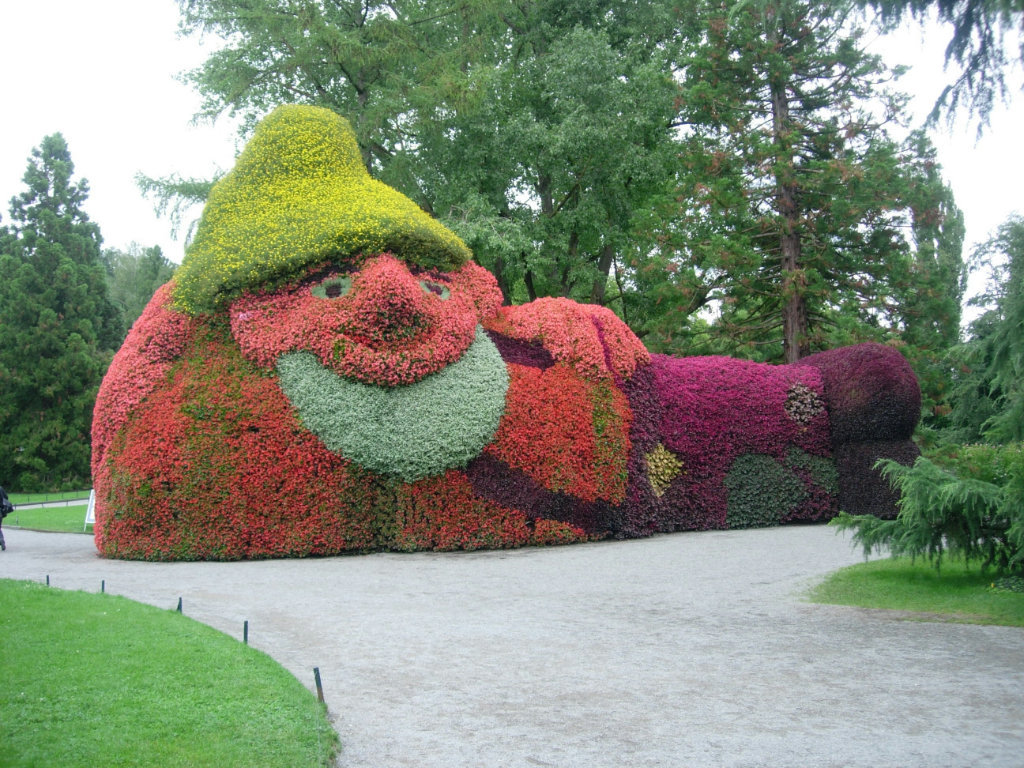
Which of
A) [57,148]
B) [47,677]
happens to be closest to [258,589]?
[47,677]

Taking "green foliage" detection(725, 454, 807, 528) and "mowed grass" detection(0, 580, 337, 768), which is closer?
"mowed grass" detection(0, 580, 337, 768)

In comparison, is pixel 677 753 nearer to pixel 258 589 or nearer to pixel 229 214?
pixel 258 589

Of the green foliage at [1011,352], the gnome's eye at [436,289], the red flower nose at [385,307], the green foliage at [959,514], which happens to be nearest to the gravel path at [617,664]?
the green foliage at [959,514]

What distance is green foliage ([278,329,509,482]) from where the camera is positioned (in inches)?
499

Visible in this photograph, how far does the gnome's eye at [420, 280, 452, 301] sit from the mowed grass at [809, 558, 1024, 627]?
7205 mm

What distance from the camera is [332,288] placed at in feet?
43.8

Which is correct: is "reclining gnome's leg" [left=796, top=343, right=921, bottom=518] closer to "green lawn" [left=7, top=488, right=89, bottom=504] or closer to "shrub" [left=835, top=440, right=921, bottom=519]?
"shrub" [left=835, top=440, right=921, bottom=519]

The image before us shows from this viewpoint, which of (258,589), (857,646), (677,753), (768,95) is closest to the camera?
(677,753)

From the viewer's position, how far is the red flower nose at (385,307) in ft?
41.4

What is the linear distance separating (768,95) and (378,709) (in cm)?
1958

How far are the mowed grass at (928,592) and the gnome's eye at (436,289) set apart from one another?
721 centimetres

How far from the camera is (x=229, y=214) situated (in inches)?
559

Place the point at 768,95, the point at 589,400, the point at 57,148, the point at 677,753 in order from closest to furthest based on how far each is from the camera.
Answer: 1. the point at 677,753
2. the point at 589,400
3. the point at 768,95
4. the point at 57,148

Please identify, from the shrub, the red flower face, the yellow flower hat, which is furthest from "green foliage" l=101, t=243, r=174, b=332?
the shrub
